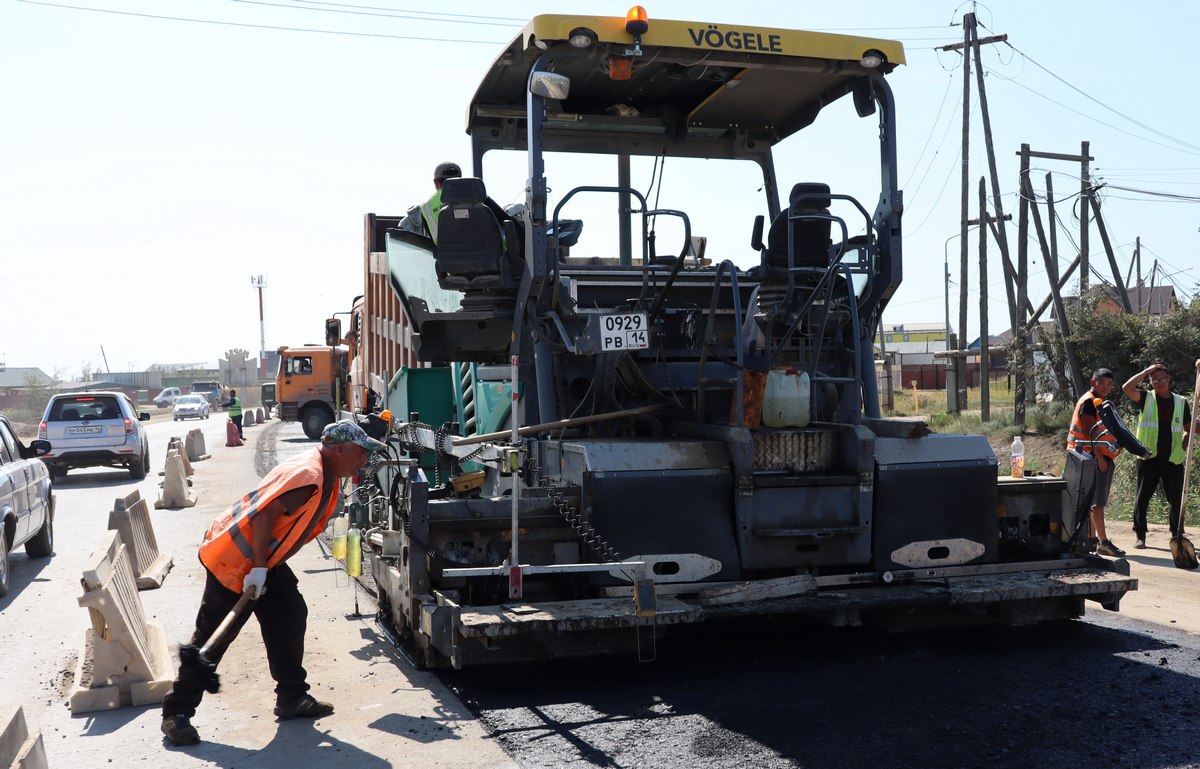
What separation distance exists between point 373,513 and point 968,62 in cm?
2007

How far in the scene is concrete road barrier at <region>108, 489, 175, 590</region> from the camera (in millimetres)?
8602

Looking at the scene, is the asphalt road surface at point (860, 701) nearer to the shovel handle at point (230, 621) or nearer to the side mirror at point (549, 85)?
the shovel handle at point (230, 621)

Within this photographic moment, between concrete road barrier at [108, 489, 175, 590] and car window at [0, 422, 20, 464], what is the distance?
1.65 m

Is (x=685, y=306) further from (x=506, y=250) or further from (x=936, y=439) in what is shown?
(x=936, y=439)

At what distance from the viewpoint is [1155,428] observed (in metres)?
10.5

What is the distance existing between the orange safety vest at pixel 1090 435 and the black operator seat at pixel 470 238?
5912 mm

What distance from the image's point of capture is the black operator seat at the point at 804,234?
6918mm

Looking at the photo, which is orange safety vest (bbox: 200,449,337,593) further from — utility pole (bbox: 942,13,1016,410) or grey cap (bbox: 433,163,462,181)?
utility pole (bbox: 942,13,1016,410)

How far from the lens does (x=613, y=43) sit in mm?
6023

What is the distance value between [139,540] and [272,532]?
15.6 feet

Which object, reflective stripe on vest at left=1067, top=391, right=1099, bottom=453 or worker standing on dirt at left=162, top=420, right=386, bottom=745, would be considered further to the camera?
reflective stripe on vest at left=1067, top=391, right=1099, bottom=453

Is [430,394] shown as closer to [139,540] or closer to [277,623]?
[139,540]

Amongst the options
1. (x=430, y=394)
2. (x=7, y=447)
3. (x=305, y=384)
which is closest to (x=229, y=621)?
(x=430, y=394)

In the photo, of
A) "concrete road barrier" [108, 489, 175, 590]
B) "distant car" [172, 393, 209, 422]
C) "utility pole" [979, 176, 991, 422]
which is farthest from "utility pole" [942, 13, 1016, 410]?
"distant car" [172, 393, 209, 422]
